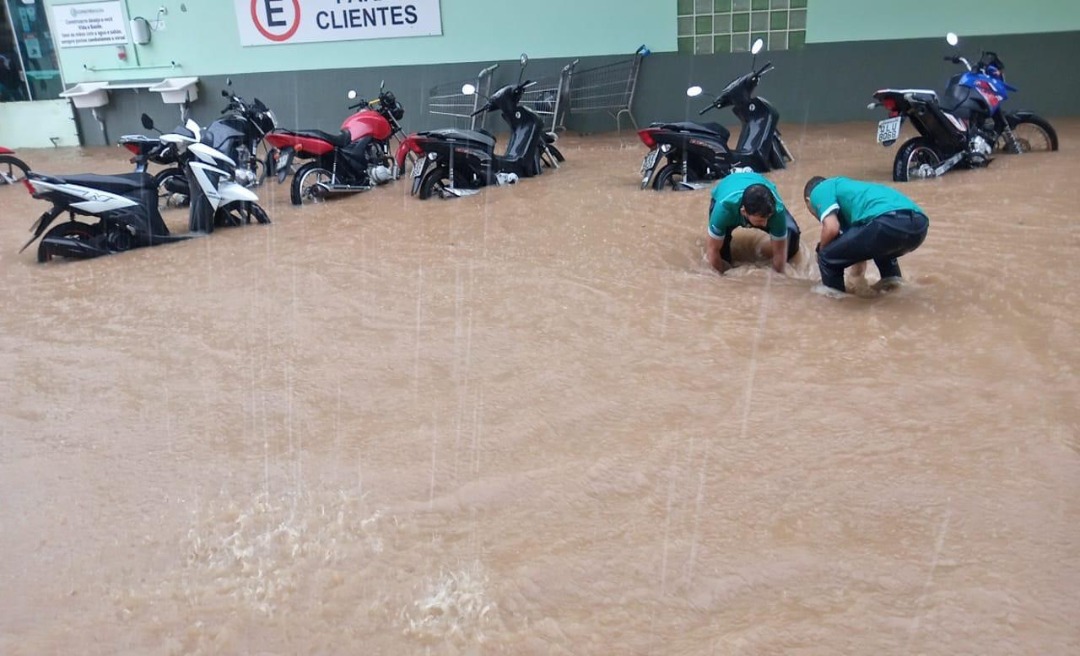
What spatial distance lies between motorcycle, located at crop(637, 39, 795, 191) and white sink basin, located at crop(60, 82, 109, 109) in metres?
9.49

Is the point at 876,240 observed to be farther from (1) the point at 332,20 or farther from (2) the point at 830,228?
(1) the point at 332,20

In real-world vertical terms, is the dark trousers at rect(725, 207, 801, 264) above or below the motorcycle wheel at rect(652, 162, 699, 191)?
above

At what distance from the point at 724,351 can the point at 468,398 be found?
4.03 feet

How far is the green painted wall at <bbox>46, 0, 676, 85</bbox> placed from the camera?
11430mm

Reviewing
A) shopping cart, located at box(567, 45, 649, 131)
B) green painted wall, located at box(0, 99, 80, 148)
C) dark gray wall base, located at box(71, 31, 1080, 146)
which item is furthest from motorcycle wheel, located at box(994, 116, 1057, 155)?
green painted wall, located at box(0, 99, 80, 148)

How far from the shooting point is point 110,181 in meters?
6.57

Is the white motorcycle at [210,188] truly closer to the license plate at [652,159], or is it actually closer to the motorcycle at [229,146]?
the motorcycle at [229,146]

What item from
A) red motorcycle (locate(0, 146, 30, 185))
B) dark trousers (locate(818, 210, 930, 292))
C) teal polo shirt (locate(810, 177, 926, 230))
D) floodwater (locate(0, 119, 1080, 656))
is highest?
teal polo shirt (locate(810, 177, 926, 230))

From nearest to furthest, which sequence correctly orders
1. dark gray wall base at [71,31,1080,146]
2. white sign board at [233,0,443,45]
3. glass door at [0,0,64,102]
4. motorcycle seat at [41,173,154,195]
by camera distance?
1. motorcycle seat at [41,173,154,195]
2. dark gray wall base at [71,31,1080,146]
3. white sign board at [233,0,443,45]
4. glass door at [0,0,64,102]

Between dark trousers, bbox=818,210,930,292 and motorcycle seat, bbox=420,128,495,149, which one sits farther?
motorcycle seat, bbox=420,128,495,149

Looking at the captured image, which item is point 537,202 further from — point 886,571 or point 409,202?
point 886,571

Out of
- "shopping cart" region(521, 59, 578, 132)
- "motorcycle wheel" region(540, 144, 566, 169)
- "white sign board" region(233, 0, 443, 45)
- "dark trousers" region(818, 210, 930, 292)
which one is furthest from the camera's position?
"white sign board" region(233, 0, 443, 45)

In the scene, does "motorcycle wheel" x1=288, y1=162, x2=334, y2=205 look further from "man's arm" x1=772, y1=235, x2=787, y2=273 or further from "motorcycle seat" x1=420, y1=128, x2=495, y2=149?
"man's arm" x1=772, y1=235, x2=787, y2=273

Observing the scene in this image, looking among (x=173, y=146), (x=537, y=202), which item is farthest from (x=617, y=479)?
(x=173, y=146)
